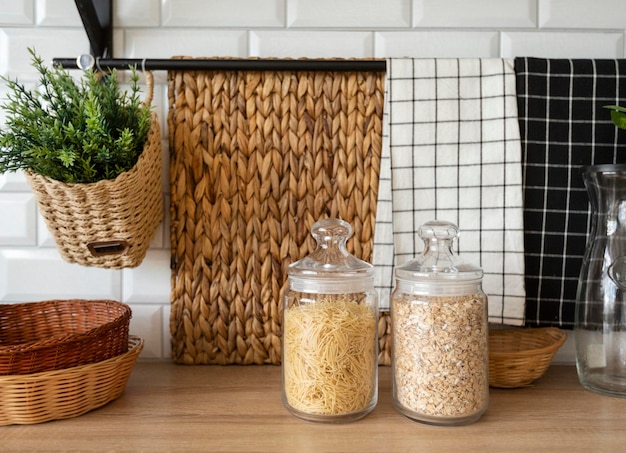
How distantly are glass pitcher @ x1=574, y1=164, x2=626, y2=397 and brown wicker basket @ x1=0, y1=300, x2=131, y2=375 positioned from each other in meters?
0.71

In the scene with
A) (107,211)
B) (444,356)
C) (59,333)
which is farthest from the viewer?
(59,333)

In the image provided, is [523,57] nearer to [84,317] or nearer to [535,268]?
[535,268]

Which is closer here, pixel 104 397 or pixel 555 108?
pixel 104 397

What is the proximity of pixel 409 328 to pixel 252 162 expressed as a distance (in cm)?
43

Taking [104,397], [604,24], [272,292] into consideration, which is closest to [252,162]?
[272,292]

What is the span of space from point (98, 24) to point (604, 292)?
945 mm

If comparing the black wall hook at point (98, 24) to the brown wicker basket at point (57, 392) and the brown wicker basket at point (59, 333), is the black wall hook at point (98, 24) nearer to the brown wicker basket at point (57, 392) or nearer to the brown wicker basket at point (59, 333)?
the brown wicker basket at point (59, 333)

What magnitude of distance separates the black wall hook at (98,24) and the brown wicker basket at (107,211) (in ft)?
0.49

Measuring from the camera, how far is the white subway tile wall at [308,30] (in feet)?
3.34

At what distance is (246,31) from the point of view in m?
1.02

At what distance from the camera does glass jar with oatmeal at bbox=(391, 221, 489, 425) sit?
713 millimetres

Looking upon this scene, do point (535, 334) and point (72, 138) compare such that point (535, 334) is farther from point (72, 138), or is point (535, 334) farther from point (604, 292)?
point (72, 138)

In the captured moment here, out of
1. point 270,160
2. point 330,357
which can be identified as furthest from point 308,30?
point 330,357

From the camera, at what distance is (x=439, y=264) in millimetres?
756
